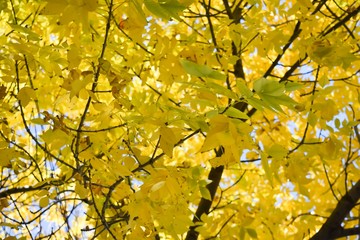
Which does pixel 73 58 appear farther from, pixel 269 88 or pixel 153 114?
pixel 269 88

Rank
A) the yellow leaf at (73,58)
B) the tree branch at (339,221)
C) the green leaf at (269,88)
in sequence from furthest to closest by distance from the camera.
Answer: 1. the tree branch at (339,221)
2. the yellow leaf at (73,58)
3. the green leaf at (269,88)

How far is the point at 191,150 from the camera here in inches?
180

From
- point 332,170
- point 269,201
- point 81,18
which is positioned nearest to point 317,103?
point 81,18

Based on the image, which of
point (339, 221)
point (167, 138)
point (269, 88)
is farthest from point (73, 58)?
point (339, 221)

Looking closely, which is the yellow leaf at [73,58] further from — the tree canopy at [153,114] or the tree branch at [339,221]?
the tree branch at [339,221]

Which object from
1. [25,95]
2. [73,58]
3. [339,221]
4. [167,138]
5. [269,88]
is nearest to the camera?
[269,88]

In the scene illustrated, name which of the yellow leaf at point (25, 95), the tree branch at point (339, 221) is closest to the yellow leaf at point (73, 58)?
the yellow leaf at point (25, 95)

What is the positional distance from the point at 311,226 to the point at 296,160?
0.69 metres

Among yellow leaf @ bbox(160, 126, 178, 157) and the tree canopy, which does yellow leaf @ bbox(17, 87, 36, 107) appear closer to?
the tree canopy

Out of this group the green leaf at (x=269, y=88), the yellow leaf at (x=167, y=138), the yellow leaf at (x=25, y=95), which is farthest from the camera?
the yellow leaf at (x=25, y=95)

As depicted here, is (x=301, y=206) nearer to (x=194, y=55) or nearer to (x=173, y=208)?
(x=194, y=55)

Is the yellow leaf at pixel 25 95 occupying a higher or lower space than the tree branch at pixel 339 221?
higher

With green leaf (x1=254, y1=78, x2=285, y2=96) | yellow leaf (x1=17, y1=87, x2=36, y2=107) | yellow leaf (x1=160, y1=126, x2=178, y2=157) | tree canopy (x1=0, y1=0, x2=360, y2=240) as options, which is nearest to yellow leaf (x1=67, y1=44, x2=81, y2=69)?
tree canopy (x1=0, y1=0, x2=360, y2=240)

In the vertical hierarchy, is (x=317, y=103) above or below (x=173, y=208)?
above
